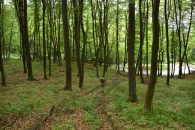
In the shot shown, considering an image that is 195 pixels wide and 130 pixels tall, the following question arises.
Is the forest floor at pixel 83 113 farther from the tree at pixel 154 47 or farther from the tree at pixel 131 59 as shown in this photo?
the tree at pixel 154 47

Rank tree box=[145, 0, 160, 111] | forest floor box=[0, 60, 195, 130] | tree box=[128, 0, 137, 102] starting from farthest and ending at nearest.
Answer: tree box=[128, 0, 137, 102] → tree box=[145, 0, 160, 111] → forest floor box=[0, 60, 195, 130]

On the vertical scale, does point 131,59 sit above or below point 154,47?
below

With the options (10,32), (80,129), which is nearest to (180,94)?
(80,129)

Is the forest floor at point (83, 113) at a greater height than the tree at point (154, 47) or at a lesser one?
lesser

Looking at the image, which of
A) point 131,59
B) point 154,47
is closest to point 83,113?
point 154,47

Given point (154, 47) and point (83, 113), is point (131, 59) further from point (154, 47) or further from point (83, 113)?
point (83, 113)

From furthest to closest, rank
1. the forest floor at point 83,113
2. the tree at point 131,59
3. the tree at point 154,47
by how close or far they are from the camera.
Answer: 1. the tree at point 131,59
2. the tree at point 154,47
3. the forest floor at point 83,113

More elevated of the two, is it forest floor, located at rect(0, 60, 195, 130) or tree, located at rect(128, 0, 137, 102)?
tree, located at rect(128, 0, 137, 102)

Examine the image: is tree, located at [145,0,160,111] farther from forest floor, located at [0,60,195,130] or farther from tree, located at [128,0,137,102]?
tree, located at [128,0,137,102]

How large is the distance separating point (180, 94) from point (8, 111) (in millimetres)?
14226

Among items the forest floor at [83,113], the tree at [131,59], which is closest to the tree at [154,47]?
the forest floor at [83,113]

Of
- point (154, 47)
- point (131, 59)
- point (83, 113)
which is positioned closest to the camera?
point (154, 47)

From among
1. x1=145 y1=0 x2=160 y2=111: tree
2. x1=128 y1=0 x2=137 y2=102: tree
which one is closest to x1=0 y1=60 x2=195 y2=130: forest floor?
x1=128 y1=0 x2=137 y2=102: tree

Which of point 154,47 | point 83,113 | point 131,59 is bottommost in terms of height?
point 83,113
